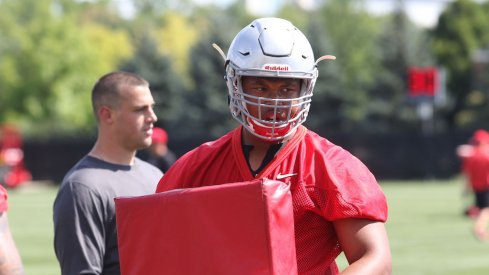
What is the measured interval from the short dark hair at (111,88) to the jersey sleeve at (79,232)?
2.68ft

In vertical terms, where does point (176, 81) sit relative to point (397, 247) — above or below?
below

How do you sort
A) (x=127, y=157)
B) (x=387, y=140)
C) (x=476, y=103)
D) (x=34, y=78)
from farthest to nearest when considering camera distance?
1. (x=34, y=78)
2. (x=476, y=103)
3. (x=387, y=140)
4. (x=127, y=157)

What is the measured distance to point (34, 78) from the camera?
71.1 m

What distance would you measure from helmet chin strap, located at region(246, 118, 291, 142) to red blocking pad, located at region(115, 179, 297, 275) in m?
0.33

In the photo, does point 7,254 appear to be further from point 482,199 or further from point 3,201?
point 482,199

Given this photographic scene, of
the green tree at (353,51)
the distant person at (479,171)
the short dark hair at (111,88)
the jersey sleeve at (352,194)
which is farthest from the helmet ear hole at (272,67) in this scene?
the green tree at (353,51)

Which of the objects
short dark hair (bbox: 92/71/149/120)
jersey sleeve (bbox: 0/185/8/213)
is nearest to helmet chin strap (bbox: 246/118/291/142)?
jersey sleeve (bbox: 0/185/8/213)

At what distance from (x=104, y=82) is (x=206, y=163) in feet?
8.92

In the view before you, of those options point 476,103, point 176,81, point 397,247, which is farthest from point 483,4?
point 397,247

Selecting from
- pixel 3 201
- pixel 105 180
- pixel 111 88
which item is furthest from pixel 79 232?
pixel 3 201

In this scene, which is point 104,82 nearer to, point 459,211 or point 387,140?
point 459,211

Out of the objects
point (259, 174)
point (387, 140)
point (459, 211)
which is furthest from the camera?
point (387, 140)

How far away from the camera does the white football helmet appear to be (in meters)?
3.44

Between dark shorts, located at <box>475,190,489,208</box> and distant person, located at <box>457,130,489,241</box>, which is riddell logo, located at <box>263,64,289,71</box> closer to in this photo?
distant person, located at <box>457,130,489,241</box>
